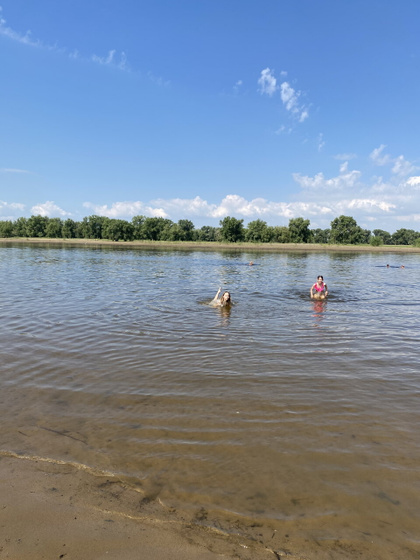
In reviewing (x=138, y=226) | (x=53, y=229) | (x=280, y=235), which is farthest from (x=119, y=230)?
(x=280, y=235)

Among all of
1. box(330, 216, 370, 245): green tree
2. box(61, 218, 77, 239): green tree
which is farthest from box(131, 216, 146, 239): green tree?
box(330, 216, 370, 245): green tree

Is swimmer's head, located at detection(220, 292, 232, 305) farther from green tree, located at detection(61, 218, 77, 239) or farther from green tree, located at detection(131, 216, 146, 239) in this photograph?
green tree, located at detection(61, 218, 77, 239)

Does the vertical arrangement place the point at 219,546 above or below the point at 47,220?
below

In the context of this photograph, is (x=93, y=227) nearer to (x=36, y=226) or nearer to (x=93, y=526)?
(x=36, y=226)

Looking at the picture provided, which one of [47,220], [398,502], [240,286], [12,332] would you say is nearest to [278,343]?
[398,502]

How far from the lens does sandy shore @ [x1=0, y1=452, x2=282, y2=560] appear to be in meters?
3.22

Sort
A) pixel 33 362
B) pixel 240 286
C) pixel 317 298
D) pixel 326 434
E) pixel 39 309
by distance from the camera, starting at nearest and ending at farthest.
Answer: pixel 326 434, pixel 33 362, pixel 39 309, pixel 317 298, pixel 240 286

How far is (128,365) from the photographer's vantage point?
329 inches

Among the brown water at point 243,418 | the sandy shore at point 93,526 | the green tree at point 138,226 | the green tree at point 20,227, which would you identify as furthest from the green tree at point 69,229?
the sandy shore at point 93,526

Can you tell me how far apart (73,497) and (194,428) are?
82.1 inches

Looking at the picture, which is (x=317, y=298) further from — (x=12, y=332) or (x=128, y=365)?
(x=12, y=332)

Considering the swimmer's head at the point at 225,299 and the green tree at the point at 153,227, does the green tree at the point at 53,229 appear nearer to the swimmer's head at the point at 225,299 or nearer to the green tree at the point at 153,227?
the green tree at the point at 153,227

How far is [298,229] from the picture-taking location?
154625mm

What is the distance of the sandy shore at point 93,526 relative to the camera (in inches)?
127
